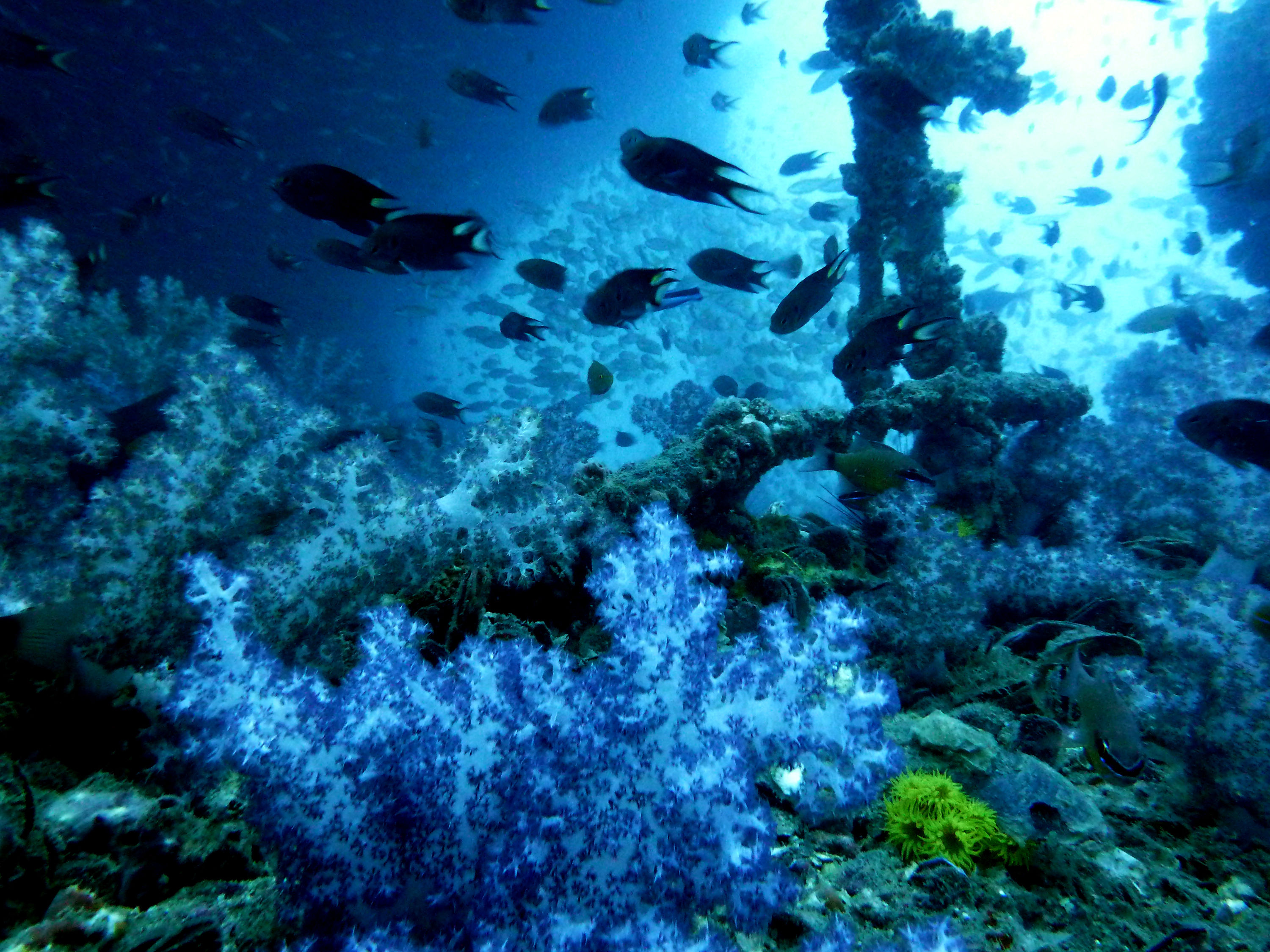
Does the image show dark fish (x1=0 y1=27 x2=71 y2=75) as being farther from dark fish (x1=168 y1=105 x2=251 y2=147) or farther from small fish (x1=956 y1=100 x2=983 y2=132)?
small fish (x1=956 y1=100 x2=983 y2=132)

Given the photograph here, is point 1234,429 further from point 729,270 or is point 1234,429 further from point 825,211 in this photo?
point 825,211

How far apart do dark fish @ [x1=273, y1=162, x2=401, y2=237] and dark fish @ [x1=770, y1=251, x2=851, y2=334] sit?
8.20ft

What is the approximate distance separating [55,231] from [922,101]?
9.92m

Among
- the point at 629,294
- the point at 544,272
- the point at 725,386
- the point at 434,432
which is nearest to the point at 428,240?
the point at 629,294

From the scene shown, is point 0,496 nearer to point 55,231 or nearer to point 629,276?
point 55,231

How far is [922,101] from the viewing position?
26.2ft

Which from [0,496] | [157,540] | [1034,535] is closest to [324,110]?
[0,496]

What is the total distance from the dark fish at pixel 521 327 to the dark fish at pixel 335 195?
2.63m

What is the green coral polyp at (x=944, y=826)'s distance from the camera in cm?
203

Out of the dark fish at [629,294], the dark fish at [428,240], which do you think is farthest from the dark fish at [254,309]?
the dark fish at [629,294]

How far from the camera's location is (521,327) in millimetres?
5918

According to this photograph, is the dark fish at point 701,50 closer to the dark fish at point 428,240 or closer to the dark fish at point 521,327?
the dark fish at point 521,327

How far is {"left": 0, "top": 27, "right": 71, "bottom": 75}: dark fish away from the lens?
5.47 metres

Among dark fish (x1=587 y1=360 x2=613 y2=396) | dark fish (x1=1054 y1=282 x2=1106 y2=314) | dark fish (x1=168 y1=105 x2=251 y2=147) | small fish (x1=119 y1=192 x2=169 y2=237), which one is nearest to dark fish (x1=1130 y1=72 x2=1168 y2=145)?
dark fish (x1=1054 y1=282 x2=1106 y2=314)
